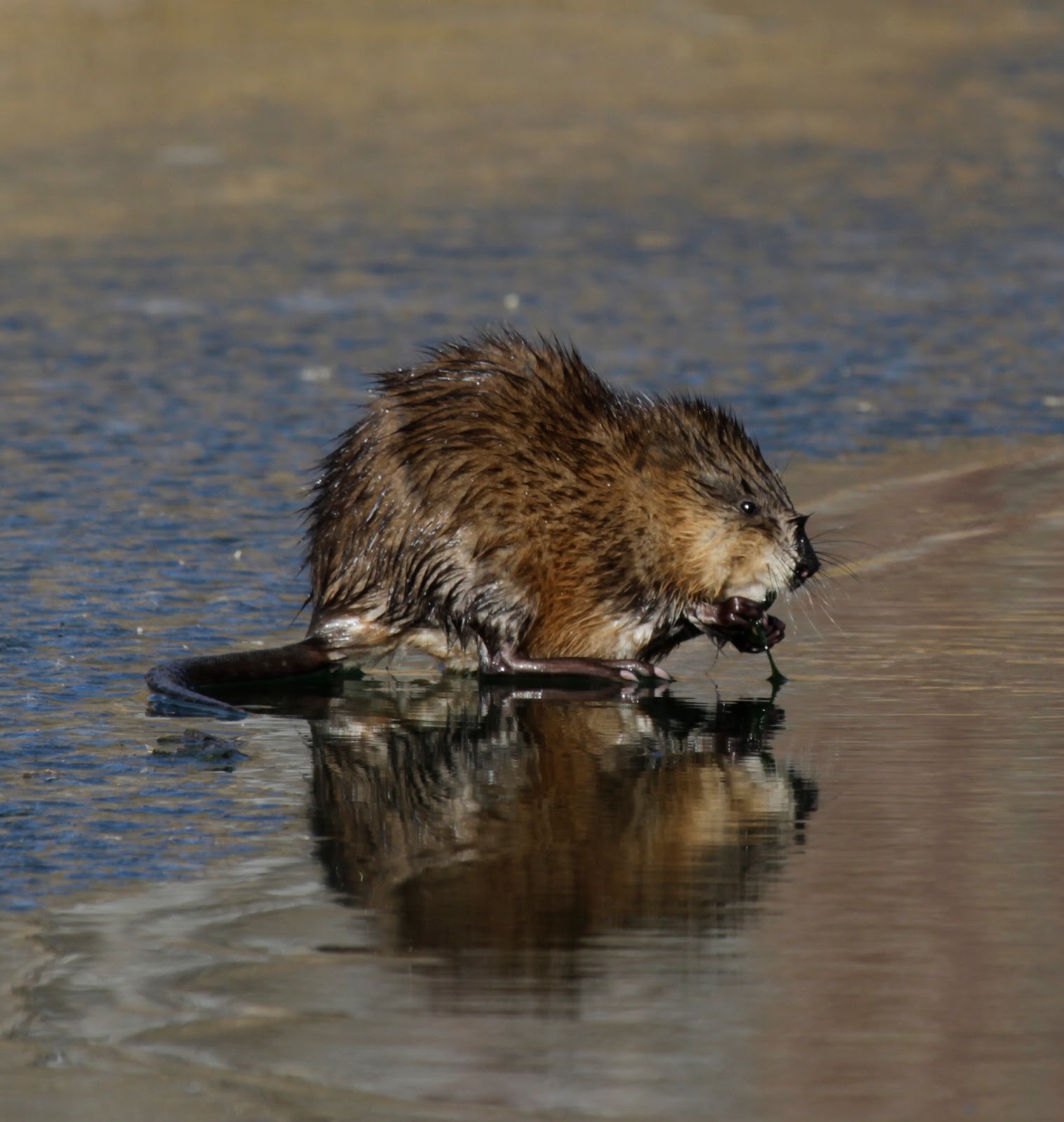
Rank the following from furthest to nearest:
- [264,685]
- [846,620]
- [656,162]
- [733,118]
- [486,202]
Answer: [733,118]
[656,162]
[486,202]
[846,620]
[264,685]

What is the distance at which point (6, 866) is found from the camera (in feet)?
13.7

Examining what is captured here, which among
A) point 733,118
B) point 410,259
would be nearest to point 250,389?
point 410,259

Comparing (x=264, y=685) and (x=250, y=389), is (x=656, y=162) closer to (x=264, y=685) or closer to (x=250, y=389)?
(x=250, y=389)

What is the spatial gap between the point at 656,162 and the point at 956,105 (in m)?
2.82

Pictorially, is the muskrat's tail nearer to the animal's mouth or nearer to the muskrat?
the muskrat

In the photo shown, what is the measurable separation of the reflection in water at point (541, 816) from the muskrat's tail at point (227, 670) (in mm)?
167

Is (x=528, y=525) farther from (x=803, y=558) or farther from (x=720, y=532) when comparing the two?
(x=803, y=558)

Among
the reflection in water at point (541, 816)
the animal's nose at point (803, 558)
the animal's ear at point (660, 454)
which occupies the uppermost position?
the animal's ear at point (660, 454)

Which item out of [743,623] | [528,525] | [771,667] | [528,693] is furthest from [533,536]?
[771,667]

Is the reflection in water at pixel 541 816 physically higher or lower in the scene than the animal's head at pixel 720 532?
lower

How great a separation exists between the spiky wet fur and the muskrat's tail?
7 centimetres

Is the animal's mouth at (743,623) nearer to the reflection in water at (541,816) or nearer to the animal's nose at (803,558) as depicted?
the animal's nose at (803,558)

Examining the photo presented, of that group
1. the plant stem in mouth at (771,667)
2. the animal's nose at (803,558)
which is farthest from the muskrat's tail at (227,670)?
the animal's nose at (803,558)

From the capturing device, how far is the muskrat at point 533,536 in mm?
5836
